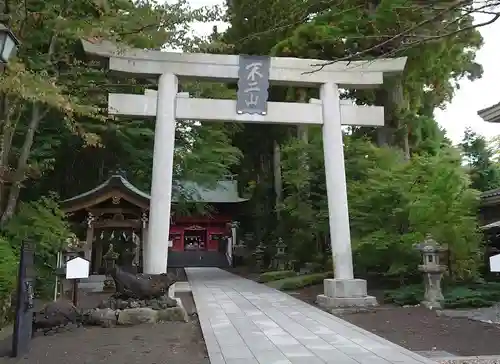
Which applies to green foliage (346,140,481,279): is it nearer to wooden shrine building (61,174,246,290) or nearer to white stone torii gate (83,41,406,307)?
white stone torii gate (83,41,406,307)

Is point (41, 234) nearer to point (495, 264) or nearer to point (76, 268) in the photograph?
point (76, 268)

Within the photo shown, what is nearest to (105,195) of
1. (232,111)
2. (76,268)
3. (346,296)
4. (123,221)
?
(123,221)

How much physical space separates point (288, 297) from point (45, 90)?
25.5ft

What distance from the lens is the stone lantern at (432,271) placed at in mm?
10172

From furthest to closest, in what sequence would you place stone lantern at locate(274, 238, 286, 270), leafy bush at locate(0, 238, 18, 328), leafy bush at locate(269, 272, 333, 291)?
stone lantern at locate(274, 238, 286, 270) < leafy bush at locate(269, 272, 333, 291) < leafy bush at locate(0, 238, 18, 328)

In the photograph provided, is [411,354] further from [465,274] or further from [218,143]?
[218,143]

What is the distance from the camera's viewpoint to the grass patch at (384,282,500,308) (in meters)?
10.3

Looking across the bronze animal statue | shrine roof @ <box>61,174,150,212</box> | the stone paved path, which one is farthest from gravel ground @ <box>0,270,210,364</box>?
shrine roof @ <box>61,174,150,212</box>

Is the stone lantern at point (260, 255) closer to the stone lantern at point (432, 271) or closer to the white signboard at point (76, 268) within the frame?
the stone lantern at point (432, 271)

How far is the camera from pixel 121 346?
668 centimetres

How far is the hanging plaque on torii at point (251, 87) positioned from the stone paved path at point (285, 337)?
4551mm

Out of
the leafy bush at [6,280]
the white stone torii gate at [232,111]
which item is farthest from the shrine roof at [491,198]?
the leafy bush at [6,280]

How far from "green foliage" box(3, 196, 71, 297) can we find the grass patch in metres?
7.86

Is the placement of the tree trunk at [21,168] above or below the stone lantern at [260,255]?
above
